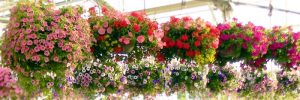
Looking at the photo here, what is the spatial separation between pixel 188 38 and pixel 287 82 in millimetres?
2716

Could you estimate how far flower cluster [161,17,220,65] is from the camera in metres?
4.50

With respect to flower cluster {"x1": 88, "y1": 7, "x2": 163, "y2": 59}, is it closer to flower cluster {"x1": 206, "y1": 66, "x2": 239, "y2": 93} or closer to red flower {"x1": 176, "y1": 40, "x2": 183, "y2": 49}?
red flower {"x1": 176, "y1": 40, "x2": 183, "y2": 49}

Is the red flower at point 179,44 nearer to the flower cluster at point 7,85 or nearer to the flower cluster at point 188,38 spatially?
the flower cluster at point 188,38

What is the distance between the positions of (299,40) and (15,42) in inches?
120

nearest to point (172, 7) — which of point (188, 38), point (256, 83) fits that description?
point (256, 83)

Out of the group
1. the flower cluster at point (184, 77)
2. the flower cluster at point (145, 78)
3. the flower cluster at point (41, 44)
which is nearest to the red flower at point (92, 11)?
the flower cluster at point (41, 44)

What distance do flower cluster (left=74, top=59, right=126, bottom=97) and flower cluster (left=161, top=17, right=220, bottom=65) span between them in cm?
46

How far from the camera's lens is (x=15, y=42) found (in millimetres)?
3506

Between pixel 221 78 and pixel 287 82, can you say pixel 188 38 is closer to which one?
pixel 221 78

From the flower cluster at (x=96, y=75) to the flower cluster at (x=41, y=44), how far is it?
0.54 meters

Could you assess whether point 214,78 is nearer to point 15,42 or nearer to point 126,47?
point 126,47

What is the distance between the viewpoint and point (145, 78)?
15.9ft

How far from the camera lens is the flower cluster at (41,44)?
11.4 feet

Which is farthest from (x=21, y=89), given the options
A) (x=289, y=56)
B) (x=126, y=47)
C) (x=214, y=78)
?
(x=289, y=56)
